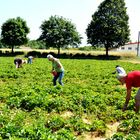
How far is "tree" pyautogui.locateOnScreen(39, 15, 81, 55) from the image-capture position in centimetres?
7050

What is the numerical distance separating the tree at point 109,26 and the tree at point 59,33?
4.51 metres

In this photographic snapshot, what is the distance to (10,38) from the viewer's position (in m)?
72.9

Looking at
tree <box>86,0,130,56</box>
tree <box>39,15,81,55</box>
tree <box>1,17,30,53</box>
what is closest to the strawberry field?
tree <box>86,0,130,56</box>

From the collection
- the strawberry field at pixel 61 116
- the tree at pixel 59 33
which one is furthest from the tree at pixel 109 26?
the strawberry field at pixel 61 116

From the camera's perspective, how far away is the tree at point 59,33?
70500mm

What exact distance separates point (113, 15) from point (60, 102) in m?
58.4

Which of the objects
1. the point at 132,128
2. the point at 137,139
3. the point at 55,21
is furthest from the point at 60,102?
the point at 55,21

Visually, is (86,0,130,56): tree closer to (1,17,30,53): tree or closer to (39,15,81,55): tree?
(39,15,81,55): tree

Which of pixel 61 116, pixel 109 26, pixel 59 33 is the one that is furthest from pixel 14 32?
pixel 61 116

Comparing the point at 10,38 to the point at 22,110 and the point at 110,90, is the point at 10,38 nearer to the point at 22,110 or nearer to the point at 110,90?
the point at 110,90

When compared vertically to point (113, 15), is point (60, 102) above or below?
below

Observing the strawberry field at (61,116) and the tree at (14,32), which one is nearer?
the strawberry field at (61,116)

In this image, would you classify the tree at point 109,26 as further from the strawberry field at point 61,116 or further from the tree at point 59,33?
the strawberry field at point 61,116

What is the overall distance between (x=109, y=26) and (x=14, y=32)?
20.6 meters
